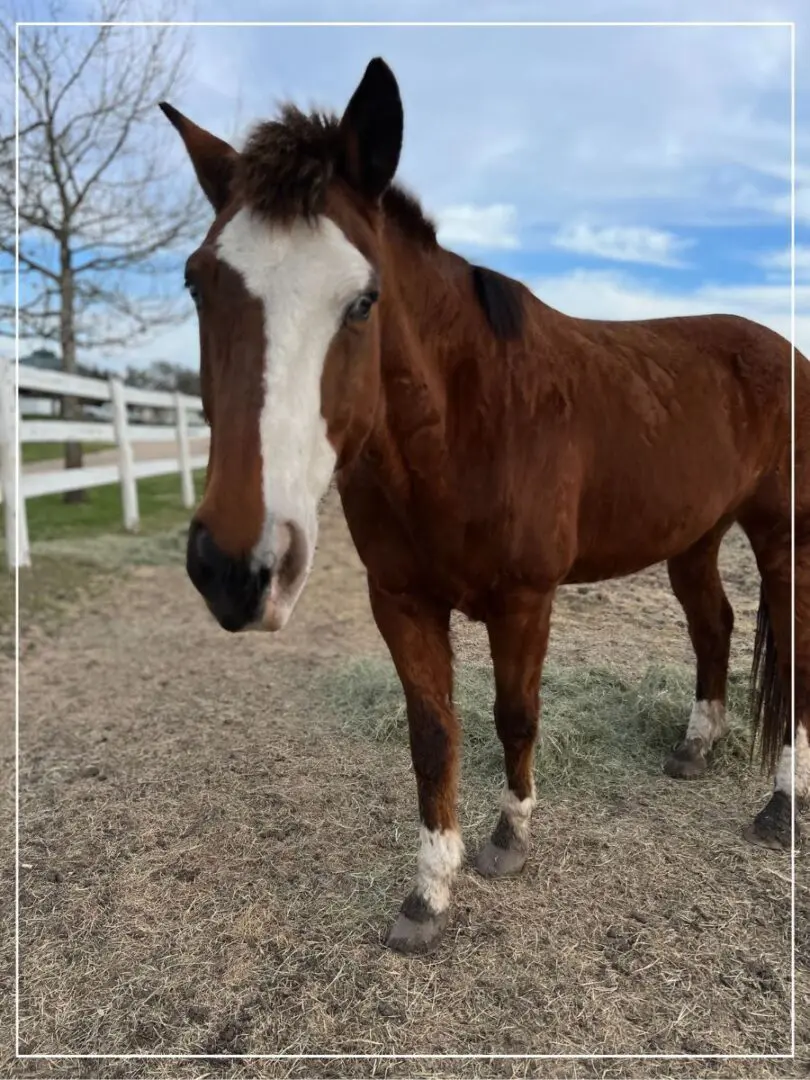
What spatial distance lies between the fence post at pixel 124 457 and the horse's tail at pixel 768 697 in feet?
25.2

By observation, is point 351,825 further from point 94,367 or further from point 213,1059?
point 94,367

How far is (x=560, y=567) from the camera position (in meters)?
2.07

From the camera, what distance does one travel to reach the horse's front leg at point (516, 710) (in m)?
2.06

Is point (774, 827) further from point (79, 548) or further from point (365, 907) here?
point (79, 548)

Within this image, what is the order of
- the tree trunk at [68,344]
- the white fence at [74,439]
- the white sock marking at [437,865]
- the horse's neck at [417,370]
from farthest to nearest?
the tree trunk at [68,344] < the white fence at [74,439] < the white sock marking at [437,865] < the horse's neck at [417,370]

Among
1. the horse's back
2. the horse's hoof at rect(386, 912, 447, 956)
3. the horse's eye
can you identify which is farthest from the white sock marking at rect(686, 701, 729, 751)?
the horse's eye

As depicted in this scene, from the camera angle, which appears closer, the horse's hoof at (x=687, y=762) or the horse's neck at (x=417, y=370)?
the horse's neck at (x=417, y=370)

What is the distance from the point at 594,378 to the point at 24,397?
6.57 metres

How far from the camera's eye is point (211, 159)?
1.62m

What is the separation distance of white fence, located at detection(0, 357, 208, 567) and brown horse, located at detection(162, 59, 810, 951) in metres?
2.62

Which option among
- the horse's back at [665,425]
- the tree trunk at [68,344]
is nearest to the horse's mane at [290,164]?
the horse's back at [665,425]

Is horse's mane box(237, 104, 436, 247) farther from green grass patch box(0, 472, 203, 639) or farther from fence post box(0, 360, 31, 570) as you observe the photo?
fence post box(0, 360, 31, 570)

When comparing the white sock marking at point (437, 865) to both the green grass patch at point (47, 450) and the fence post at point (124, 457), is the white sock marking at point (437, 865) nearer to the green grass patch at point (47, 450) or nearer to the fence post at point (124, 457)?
the fence post at point (124, 457)

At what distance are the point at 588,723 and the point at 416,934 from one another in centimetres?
140
